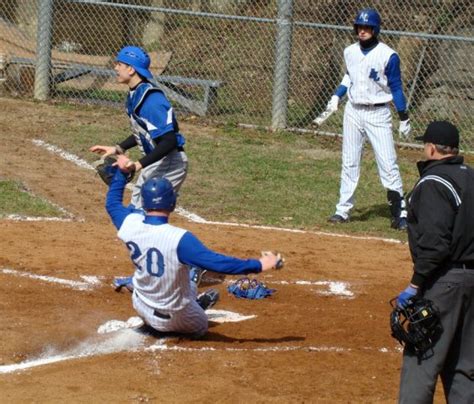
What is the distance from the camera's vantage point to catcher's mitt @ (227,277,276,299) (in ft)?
27.9

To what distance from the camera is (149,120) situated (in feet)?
27.2

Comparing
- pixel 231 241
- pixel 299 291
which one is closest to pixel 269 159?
pixel 231 241

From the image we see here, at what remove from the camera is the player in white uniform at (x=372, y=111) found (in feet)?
37.3

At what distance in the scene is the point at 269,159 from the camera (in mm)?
14195

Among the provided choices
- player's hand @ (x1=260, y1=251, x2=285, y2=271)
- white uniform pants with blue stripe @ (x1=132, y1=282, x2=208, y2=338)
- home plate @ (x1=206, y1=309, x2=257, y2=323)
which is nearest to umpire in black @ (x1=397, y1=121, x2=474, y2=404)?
player's hand @ (x1=260, y1=251, x2=285, y2=271)

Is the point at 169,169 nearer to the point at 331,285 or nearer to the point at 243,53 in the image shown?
the point at 331,285

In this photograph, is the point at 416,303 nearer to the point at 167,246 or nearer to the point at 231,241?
the point at 167,246

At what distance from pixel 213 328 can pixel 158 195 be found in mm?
1333

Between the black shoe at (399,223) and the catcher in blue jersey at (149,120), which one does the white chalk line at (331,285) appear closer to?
the catcher in blue jersey at (149,120)

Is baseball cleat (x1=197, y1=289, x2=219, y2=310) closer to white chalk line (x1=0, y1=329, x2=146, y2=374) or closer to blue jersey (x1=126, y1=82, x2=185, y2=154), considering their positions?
white chalk line (x1=0, y1=329, x2=146, y2=374)

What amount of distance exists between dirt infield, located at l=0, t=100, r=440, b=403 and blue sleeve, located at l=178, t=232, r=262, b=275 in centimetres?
63

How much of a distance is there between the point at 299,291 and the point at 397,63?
361 centimetres

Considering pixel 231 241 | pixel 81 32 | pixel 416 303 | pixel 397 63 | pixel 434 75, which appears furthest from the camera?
pixel 81 32

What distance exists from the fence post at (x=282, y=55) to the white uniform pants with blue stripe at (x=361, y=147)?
3658 millimetres
